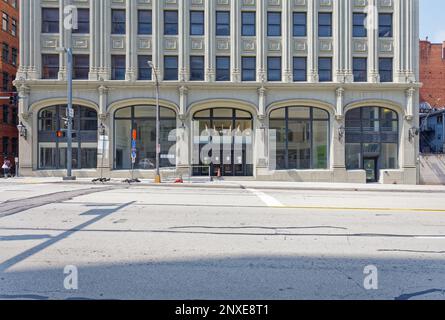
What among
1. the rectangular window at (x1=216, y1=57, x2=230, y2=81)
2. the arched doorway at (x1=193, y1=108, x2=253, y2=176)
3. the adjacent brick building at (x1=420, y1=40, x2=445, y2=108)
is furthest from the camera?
the adjacent brick building at (x1=420, y1=40, x2=445, y2=108)

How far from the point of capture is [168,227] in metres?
7.74

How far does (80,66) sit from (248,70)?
512 inches

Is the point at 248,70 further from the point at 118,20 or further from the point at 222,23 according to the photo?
the point at 118,20

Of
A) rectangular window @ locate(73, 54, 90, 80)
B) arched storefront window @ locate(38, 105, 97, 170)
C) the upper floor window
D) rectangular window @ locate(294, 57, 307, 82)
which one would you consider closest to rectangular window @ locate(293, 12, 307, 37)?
rectangular window @ locate(294, 57, 307, 82)

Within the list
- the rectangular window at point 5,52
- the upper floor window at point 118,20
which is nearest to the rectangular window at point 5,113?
the rectangular window at point 5,52

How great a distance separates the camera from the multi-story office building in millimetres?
26500

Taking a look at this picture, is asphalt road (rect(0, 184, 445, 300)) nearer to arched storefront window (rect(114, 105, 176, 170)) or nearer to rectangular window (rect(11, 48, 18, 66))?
arched storefront window (rect(114, 105, 176, 170))

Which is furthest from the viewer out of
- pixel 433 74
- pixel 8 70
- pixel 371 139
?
pixel 433 74

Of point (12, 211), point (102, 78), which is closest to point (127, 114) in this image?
point (102, 78)

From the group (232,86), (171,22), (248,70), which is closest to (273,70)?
(248,70)

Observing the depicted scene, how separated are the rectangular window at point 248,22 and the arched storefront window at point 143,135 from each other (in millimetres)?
8671

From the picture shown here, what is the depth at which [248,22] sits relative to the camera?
89.8 feet

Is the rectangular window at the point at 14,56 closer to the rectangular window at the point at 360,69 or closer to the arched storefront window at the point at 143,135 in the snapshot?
the arched storefront window at the point at 143,135

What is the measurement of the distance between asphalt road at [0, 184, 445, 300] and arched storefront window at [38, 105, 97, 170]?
17.7 metres
